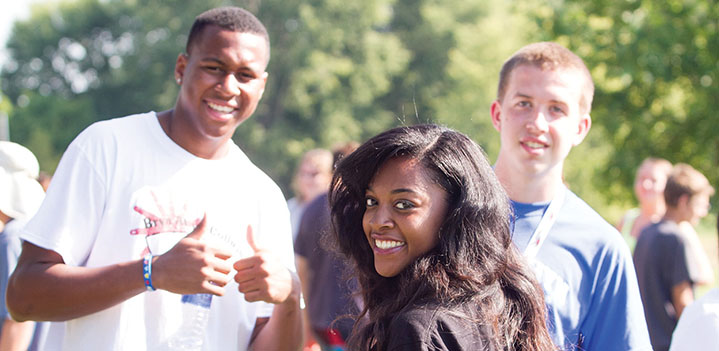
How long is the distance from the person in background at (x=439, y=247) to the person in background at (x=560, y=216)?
0.48m

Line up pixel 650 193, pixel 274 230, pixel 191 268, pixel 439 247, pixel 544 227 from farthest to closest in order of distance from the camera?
1. pixel 650 193
2. pixel 274 230
3. pixel 544 227
4. pixel 191 268
5. pixel 439 247

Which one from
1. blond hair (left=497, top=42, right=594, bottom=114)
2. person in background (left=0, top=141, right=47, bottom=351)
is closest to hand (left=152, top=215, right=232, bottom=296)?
blond hair (left=497, top=42, right=594, bottom=114)

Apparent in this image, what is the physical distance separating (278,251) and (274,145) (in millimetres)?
31263

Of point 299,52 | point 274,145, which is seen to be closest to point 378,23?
point 299,52

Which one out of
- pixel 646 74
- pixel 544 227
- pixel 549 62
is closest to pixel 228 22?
pixel 549 62

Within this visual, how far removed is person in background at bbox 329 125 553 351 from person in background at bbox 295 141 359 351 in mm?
2999

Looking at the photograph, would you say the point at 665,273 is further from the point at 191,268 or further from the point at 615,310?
the point at 191,268

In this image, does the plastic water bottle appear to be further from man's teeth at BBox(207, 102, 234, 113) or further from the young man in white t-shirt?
man's teeth at BBox(207, 102, 234, 113)

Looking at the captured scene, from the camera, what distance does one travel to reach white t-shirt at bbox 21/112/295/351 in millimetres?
2760

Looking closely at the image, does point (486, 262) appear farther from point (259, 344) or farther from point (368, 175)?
point (259, 344)

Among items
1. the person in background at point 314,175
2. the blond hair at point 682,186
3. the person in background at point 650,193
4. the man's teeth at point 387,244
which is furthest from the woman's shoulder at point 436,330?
the person in background at point 650,193

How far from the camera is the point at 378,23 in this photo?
37.6 m

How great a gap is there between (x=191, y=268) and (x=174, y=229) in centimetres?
36

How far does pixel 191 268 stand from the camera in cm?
258
